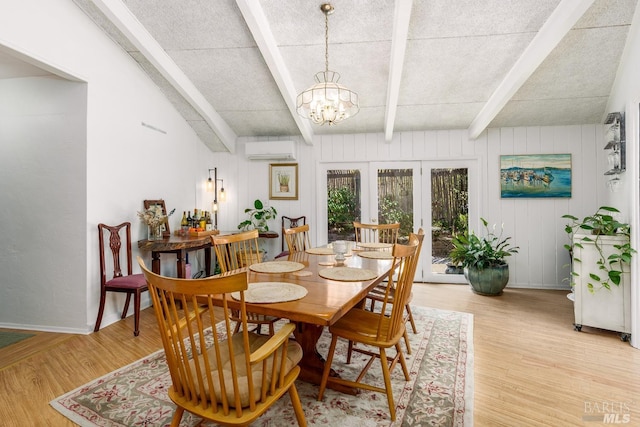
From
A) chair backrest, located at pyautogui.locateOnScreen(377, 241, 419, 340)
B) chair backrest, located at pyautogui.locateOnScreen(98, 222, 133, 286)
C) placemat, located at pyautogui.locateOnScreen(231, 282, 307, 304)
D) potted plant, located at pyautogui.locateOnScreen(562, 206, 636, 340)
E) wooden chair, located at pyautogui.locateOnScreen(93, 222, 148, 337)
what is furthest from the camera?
chair backrest, located at pyautogui.locateOnScreen(98, 222, 133, 286)

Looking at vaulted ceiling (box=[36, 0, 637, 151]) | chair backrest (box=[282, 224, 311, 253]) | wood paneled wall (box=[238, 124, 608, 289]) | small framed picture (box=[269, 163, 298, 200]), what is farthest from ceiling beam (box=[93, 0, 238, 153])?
chair backrest (box=[282, 224, 311, 253])

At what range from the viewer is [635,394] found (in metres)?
2.12

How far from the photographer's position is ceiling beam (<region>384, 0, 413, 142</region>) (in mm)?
2646

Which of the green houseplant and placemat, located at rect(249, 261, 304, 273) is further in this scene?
the green houseplant

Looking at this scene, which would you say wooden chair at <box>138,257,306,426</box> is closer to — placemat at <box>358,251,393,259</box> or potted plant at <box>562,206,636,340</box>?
placemat at <box>358,251,393,259</box>

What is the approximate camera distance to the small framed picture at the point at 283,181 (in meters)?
5.29

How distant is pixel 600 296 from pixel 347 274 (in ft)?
8.35

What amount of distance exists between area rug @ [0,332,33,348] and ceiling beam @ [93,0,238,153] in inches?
114

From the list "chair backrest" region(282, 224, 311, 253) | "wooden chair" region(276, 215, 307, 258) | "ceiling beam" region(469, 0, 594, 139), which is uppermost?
"ceiling beam" region(469, 0, 594, 139)

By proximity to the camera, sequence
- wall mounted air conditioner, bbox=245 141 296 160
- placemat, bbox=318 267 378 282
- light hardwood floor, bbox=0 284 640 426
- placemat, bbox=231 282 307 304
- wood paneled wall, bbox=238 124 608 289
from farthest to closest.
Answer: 1. wall mounted air conditioner, bbox=245 141 296 160
2. wood paneled wall, bbox=238 124 608 289
3. placemat, bbox=318 267 378 282
4. light hardwood floor, bbox=0 284 640 426
5. placemat, bbox=231 282 307 304

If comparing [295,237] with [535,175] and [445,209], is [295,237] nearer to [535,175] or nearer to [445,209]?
[445,209]

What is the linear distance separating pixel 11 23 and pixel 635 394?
4.98 meters

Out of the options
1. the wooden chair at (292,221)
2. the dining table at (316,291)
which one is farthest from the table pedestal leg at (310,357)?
the wooden chair at (292,221)

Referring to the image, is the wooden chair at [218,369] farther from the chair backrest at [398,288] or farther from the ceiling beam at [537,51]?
the ceiling beam at [537,51]
